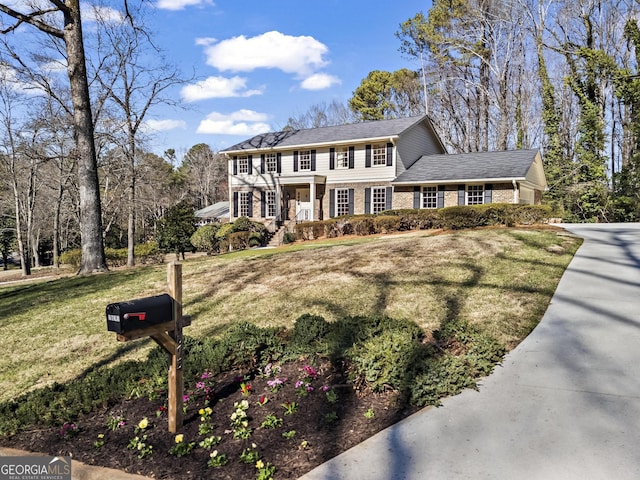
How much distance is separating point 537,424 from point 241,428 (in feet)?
6.86

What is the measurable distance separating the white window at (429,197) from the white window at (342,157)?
4.49m

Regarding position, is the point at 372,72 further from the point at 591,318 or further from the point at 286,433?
the point at 286,433

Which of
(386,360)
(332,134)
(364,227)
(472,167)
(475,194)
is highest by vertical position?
(332,134)

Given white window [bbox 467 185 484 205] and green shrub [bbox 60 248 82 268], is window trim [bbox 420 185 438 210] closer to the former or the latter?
white window [bbox 467 185 484 205]

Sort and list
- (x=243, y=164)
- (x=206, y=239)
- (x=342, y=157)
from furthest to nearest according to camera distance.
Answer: (x=243, y=164), (x=206, y=239), (x=342, y=157)

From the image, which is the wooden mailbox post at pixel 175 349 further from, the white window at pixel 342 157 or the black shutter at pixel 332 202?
the white window at pixel 342 157

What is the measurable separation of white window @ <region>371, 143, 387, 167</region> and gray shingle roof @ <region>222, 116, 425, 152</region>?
0.57m

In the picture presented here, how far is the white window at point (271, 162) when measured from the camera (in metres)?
24.9

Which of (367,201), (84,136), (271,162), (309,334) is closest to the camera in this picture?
(309,334)

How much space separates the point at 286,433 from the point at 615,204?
23.7 meters

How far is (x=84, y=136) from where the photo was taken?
10648mm

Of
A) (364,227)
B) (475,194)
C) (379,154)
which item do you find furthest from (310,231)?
(475,194)

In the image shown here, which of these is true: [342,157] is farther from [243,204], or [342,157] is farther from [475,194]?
[475,194]

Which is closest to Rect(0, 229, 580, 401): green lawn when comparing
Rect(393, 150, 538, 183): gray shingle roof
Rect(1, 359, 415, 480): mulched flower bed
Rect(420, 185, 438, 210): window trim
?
Rect(1, 359, 415, 480): mulched flower bed
